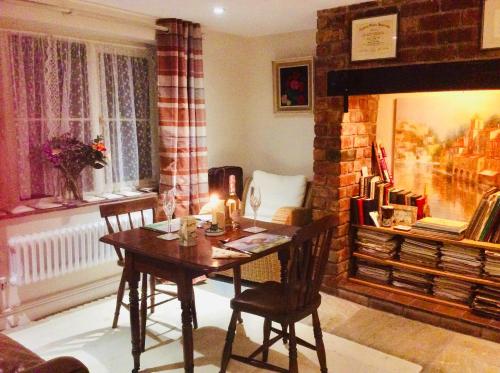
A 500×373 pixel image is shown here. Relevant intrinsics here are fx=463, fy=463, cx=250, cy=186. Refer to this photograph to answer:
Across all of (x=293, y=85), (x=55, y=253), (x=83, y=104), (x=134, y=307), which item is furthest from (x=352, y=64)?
(x=55, y=253)

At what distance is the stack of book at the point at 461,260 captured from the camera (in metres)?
3.11

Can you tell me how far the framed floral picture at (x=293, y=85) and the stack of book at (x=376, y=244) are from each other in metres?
1.34

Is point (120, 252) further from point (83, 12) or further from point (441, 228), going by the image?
point (441, 228)

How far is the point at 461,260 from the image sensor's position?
3166 millimetres

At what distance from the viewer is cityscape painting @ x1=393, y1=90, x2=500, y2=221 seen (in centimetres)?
323

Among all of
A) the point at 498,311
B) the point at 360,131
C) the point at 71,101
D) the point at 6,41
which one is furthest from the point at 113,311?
the point at 498,311

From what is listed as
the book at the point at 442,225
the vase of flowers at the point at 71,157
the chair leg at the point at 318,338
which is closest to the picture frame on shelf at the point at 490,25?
the book at the point at 442,225

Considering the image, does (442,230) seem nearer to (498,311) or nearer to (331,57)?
(498,311)

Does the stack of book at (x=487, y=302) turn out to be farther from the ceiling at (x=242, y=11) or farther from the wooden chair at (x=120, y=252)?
the ceiling at (x=242, y=11)

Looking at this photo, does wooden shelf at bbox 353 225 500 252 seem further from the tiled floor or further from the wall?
the wall

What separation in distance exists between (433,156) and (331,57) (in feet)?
3.54

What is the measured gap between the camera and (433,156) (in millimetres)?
3527

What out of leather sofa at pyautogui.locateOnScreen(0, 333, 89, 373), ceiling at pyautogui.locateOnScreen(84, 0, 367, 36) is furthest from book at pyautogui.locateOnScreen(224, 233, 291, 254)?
ceiling at pyautogui.locateOnScreen(84, 0, 367, 36)

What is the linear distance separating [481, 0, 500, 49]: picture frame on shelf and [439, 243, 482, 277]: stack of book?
52.3 inches
